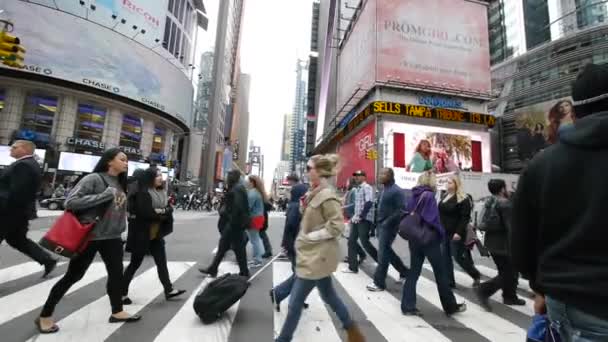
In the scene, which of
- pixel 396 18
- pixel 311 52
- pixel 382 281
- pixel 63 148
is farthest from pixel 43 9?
pixel 311 52

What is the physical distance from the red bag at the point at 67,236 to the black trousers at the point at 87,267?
20cm

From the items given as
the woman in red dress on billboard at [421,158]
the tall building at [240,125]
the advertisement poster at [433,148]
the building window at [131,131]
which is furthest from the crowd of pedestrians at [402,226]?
the tall building at [240,125]

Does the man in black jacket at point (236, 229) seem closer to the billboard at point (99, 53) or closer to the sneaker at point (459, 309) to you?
the sneaker at point (459, 309)

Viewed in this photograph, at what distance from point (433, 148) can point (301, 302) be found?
78.8 ft

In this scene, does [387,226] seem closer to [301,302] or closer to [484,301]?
[484,301]

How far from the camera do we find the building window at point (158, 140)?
43.9m

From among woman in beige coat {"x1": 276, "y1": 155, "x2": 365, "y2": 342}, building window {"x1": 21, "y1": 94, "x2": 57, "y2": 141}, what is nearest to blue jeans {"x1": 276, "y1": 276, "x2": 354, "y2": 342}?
woman in beige coat {"x1": 276, "y1": 155, "x2": 365, "y2": 342}

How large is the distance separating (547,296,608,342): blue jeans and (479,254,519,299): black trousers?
3.36 metres

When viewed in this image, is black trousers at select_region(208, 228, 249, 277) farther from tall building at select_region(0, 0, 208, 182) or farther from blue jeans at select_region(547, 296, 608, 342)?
tall building at select_region(0, 0, 208, 182)

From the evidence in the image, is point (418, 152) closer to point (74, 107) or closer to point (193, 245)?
point (193, 245)

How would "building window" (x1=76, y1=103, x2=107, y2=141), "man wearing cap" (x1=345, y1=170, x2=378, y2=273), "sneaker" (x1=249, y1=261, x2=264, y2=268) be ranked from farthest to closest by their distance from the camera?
"building window" (x1=76, y1=103, x2=107, y2=141) < "sneaker" (x1=249, y1=261, x2=264, y2=268) < "man wearing cap" (x1=345, y1=170, x2=378, y2=273)

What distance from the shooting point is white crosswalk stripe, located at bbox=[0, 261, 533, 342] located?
307 centimetres

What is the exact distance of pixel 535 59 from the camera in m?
39.2

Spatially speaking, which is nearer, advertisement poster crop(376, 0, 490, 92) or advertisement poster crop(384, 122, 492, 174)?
advertisement poster crop(384, 122, 492, 174)
